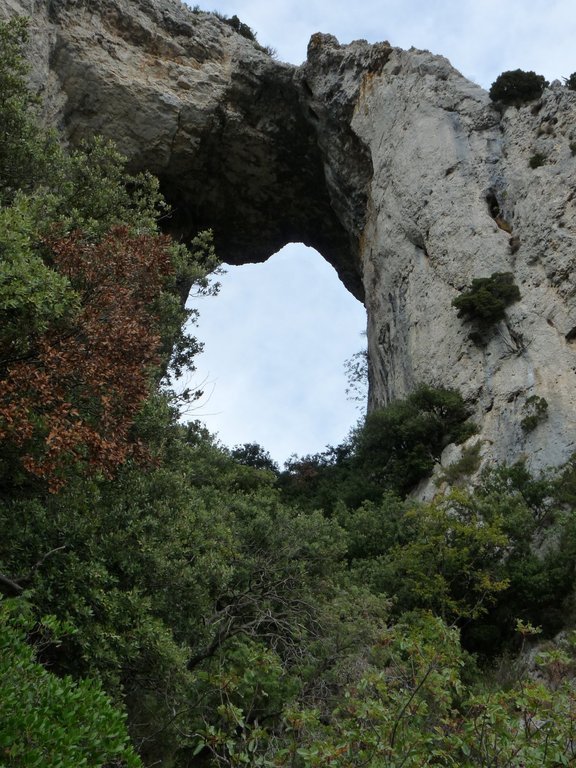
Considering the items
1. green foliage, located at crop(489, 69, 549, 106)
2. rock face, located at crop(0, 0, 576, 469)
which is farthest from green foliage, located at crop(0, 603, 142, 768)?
green foliage, located at crop(489, 69, 549, 106)

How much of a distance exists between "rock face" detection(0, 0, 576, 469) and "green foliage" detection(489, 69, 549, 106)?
27.2 inches

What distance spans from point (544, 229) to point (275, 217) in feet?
47.0

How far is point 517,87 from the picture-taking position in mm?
28203

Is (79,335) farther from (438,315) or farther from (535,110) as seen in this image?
(535,110)

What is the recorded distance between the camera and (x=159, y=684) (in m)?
9.20

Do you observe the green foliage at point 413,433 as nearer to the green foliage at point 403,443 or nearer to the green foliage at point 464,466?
the green foliage at point 403,443

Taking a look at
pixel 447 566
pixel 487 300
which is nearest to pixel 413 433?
pixel 487 300

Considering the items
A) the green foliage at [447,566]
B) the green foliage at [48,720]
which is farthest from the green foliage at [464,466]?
the green foliage at [48,720]

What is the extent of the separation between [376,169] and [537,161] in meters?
6.37

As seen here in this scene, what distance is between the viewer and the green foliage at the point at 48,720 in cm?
403

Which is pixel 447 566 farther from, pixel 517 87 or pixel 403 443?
pixel 517 87

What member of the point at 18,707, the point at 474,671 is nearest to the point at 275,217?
the point at 474,671

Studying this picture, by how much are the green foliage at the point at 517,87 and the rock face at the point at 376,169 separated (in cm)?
69

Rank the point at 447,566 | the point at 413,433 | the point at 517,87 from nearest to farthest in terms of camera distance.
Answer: the point at 447,566
the point at 413,433
the point at 517,87
